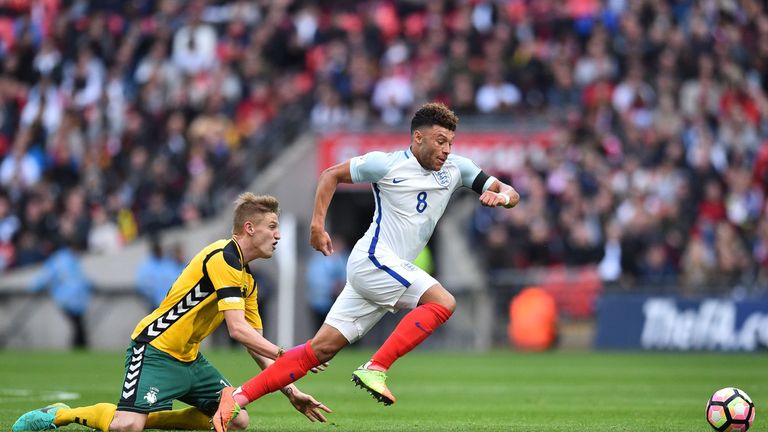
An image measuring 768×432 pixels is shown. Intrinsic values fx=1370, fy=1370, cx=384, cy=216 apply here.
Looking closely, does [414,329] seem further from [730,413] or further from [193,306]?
[730,413]

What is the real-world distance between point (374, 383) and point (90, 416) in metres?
1.95

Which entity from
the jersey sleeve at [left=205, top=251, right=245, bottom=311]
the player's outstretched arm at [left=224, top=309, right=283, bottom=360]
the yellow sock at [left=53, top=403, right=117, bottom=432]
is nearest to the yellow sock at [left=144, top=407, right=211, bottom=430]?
the yellow sock at [left=53, top=403, right=117, bottom=432]

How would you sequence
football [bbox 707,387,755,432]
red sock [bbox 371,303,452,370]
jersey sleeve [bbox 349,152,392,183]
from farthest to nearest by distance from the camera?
jersey sleeve [bbox 349,152,392,183] < football [bbox 707,387,755,432] < red sock [bbox 371,303,452,370]

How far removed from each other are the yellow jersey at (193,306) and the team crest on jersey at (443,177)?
1.51m

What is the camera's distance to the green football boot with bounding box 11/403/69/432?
30.2ft

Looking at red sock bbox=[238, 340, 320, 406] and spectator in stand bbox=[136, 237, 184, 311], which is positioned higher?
spectator in stand bbox=[136, 237, 184, 311]

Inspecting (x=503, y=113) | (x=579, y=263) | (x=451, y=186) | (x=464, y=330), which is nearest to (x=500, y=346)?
(x=464, y=330)

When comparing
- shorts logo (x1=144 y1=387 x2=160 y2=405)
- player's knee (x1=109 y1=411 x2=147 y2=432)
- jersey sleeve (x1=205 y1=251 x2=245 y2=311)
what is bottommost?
player's knee (x1=109 y1=411 x2=147 y2=432)

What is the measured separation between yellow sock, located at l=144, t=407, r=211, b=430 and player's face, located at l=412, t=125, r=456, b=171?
2373 mm

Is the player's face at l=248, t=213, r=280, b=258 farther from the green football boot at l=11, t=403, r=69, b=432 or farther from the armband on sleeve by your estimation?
the green football boot at l=11, t=403, r=69, b=432

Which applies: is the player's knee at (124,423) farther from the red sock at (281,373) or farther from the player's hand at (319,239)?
the player's hand at (319,239)

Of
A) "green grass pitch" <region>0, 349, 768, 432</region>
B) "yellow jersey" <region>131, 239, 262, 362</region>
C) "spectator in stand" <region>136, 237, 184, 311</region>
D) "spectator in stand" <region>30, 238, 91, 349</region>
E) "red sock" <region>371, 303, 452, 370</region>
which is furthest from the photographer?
"spectator in stand" <region>30, 238, 91, 349</region>

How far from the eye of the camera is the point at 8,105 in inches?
1127

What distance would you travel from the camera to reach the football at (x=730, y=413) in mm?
9320
